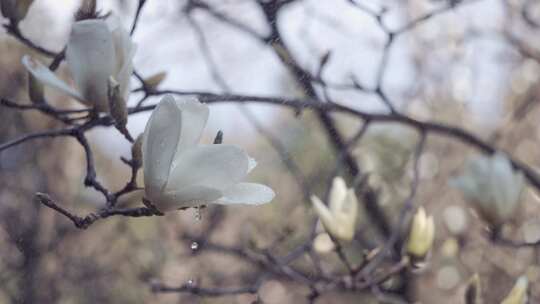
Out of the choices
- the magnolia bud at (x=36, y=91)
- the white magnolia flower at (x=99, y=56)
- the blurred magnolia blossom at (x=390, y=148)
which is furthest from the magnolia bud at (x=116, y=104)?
the blurred magnolia blossom at (x=390, y=148)

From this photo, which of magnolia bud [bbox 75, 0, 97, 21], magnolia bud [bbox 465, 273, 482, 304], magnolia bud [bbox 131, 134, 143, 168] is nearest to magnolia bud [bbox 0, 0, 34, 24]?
magnolia bud [bbox 75, 0, 97, 21]

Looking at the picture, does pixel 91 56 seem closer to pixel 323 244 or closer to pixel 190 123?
pixel 190 123

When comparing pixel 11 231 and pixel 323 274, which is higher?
pixel 323 274

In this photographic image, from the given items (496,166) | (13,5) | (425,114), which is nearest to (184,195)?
(13,5)

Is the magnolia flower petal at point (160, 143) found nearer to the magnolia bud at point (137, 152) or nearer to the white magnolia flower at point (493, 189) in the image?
the magnolia bud at point (137, 152)

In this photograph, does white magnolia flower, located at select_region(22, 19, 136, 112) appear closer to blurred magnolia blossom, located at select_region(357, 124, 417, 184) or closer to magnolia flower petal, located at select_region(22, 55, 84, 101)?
magnolia flower petal, located at select_region(22, 55, 84, 101)

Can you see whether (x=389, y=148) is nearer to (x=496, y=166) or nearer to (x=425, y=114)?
(x=425, y=114)

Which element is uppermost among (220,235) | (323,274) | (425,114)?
(323,274)
